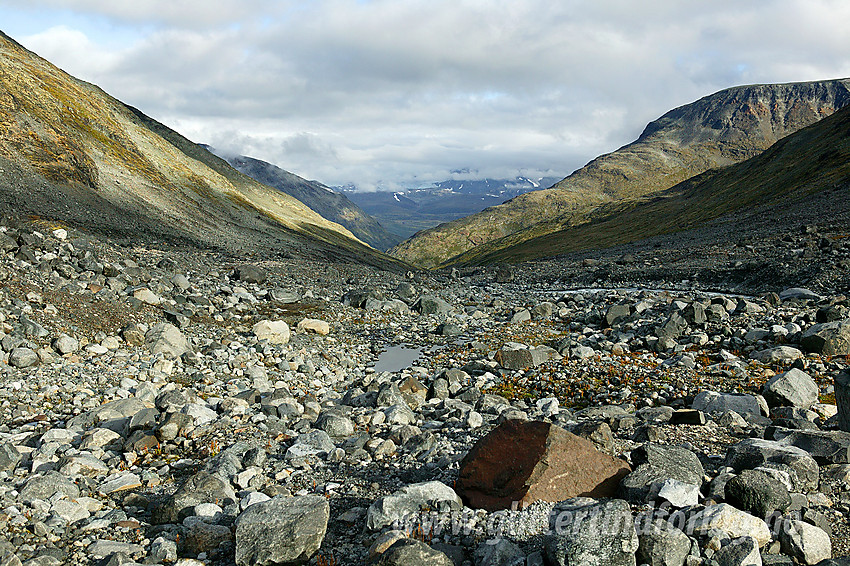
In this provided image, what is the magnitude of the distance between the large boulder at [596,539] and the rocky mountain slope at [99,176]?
40.6 meters

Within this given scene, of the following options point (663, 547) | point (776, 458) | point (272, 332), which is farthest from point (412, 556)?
point (272, 332)

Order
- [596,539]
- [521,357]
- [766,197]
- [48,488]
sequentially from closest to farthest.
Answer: [596,539] < [48,488] < [521,357] < [766,197]

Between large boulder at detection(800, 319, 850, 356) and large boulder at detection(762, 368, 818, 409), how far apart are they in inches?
157

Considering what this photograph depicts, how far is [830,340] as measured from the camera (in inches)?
625

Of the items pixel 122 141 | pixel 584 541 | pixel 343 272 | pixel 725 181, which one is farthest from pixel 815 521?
pixel 725 181

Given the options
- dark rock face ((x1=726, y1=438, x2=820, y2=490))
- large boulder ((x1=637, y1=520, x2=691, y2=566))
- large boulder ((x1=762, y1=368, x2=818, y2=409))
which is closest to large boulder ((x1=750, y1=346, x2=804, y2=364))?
large boulder ((x1=762, y1=368, x2=818, y2=409))

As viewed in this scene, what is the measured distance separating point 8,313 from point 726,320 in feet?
84.1

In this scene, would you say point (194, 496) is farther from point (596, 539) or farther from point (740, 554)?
point (740, 554)

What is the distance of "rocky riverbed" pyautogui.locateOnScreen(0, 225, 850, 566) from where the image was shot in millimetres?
6598

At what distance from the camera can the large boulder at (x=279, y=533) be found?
263 inches

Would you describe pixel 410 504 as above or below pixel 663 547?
below

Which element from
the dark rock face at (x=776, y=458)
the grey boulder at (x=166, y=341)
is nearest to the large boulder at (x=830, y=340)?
the dark rock face at (x=776, y=458)

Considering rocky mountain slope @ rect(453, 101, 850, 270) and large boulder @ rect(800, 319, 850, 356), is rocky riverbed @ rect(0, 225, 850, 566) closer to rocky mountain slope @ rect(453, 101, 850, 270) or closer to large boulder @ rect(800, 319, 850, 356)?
large boulder @ rect(800, 319, 850, 356)

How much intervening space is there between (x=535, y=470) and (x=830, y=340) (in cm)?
1380
